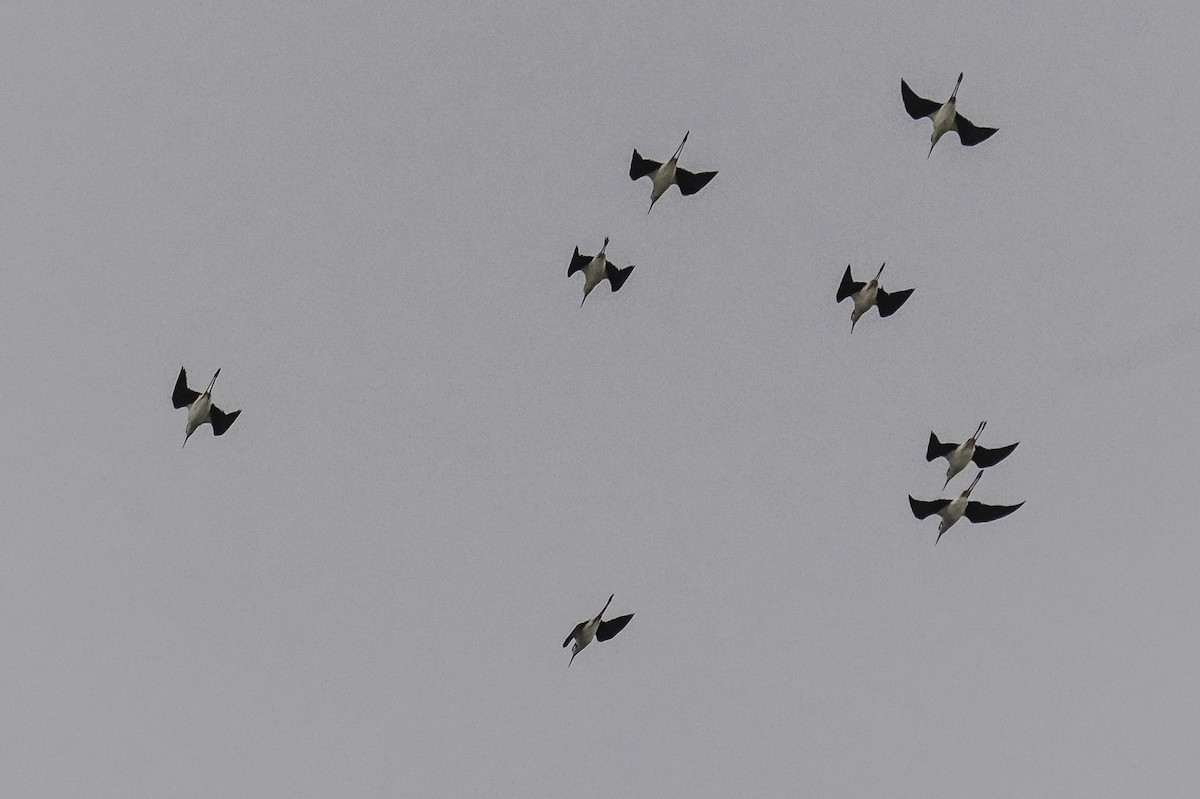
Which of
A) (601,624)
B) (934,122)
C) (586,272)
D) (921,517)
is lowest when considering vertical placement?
(601,624)

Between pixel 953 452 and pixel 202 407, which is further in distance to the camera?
pixel 202 407

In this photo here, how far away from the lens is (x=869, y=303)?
1577 inches

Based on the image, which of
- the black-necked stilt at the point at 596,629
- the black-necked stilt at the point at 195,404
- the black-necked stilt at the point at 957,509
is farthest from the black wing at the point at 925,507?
the black-necked stilt at the point at 195,404

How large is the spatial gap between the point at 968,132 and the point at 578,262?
10.6m

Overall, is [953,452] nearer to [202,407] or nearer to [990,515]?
[990,515]

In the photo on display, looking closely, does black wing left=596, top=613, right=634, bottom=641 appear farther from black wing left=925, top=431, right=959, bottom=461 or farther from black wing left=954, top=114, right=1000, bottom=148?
black wing left=954, top=114, right=1000, bottom=148

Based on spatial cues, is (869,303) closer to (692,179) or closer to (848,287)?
(848,287)

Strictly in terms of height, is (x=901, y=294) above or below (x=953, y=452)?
above

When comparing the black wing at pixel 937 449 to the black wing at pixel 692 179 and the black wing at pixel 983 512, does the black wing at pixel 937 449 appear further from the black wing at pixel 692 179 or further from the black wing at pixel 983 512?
the black wing at pixel 692 179

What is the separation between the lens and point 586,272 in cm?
4191

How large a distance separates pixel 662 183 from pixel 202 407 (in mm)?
13351

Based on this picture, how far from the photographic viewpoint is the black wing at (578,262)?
136 ft

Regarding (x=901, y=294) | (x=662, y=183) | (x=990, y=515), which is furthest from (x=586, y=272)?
(x=990, y=515)

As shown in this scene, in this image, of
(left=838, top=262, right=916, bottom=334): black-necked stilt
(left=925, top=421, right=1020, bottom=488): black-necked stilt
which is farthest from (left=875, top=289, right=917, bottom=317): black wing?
(left=925, top=421, right=1020, bottom=488): black-necked stilt
